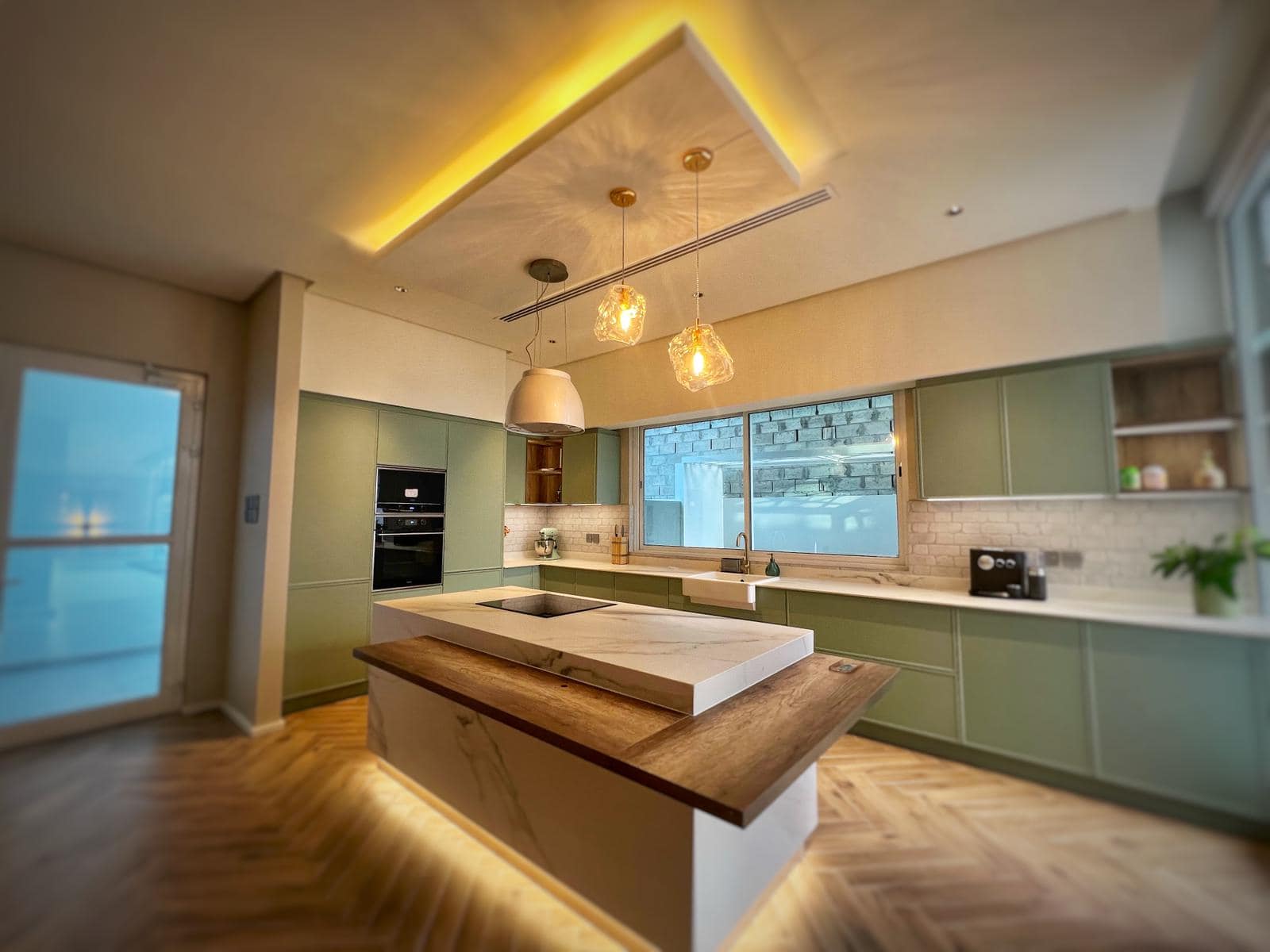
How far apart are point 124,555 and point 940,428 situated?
4.78 metres

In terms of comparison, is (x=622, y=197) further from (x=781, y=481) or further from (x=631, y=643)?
(x=781, y=481)

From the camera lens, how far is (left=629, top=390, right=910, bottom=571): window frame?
3.34m

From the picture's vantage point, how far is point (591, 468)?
482cm

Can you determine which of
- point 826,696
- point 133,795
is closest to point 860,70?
point 826,696

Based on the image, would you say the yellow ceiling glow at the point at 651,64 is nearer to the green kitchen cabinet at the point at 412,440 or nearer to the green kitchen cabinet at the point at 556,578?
the green kitchen cabinet at the point at 412,440

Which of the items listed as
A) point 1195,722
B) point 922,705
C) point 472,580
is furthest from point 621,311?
point 472,580

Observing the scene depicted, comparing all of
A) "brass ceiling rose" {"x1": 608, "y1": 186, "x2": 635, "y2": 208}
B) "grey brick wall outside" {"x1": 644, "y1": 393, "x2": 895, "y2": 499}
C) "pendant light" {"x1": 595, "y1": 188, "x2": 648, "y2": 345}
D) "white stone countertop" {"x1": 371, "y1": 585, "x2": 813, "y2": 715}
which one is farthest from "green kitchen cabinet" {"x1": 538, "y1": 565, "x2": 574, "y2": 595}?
"brass ceiling rose" {"x1": 608, "y1": 186, "x2": 635, "y2": 208}

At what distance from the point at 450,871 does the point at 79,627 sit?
265 centimetres

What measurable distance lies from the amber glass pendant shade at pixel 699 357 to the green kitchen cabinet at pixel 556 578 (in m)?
2.70

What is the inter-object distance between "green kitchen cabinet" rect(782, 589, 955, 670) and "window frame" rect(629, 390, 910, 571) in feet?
1.72

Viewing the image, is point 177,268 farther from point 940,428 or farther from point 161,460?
point 940,428

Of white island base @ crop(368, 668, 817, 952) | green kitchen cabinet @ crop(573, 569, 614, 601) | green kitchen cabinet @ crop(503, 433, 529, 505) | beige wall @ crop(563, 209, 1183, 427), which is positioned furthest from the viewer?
green kitchen cabinet @ crop(503, 433, 529, 505)

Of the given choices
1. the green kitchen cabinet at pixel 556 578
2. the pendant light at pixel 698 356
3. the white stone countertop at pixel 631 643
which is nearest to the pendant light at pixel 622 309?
the pendant light at pixel 698 356

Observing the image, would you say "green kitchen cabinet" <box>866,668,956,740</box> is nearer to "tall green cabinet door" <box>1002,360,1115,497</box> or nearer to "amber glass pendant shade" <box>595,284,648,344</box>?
"tall green cabinet door" <box>1002,360,1115,497</box>
